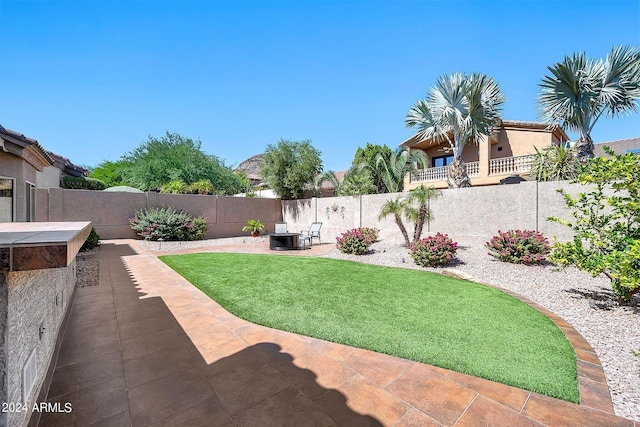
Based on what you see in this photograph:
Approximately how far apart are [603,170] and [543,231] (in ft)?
16.0

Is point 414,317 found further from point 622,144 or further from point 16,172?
point 622,144

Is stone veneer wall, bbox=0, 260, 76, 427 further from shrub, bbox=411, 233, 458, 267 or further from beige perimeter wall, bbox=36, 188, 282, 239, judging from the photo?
beige perimeter wall, bbox=36, 188, 282, 239

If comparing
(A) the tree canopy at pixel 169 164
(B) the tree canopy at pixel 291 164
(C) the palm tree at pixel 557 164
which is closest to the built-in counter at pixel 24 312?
(C) the palm tree at pixel 557 164

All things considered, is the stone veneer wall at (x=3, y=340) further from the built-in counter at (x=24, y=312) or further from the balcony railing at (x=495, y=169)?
the balcony railing at (x=495, y=169)

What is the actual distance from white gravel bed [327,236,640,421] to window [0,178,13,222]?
9.96 metres

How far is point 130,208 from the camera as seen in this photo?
14539 millimetres

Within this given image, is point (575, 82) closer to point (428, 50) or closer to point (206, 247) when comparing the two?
point (428, 50)

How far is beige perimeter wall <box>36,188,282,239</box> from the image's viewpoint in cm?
1249

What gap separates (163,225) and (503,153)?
22.0 m

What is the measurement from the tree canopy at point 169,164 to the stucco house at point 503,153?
16753 millimetres

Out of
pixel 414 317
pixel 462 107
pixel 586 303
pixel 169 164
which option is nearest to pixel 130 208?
pixel 169 164

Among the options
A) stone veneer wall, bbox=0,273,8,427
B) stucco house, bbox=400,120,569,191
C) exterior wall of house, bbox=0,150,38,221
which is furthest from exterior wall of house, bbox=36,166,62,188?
stucco house, bbox=400,120,569,191

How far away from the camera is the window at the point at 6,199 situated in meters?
6.16

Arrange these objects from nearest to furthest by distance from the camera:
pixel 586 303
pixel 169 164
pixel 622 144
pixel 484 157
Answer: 1. pixel 586 303
2. pixel 484 157
3. pixel 169 164
4. pixel 622 144
